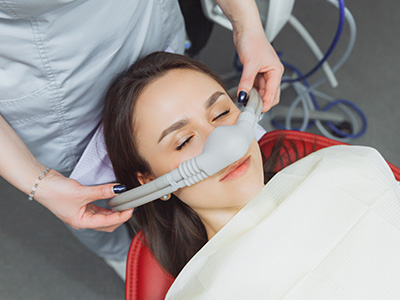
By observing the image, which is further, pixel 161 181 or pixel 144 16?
pixel 144 16

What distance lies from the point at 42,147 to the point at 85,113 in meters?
0.16

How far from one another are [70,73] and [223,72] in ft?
4.53

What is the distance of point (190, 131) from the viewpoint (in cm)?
96

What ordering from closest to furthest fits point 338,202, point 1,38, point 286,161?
point 1,38 → point 338,202 → point 286,161

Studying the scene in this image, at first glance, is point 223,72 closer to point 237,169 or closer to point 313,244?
point 237,169

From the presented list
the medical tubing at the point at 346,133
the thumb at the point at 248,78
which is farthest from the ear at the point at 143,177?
the medical tubing at the point at 346,133

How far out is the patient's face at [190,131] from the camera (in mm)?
961

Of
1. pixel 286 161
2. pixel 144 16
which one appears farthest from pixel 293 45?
pixel 144 16

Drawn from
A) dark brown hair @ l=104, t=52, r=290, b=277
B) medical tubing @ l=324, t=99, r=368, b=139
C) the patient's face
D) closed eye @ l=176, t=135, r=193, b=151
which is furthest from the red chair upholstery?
medical tubing @ l=324, t=99, r=368, b=139

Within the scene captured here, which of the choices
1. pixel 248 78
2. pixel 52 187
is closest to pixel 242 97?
pixel 248 78

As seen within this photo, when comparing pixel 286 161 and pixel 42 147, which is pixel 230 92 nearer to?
pixel 286 161

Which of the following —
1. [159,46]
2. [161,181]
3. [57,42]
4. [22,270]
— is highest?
[57,42]

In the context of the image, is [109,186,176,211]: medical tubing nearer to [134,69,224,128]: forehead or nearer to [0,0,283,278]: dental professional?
[0,0,283,278]: dental professional

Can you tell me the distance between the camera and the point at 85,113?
3.54 feet
